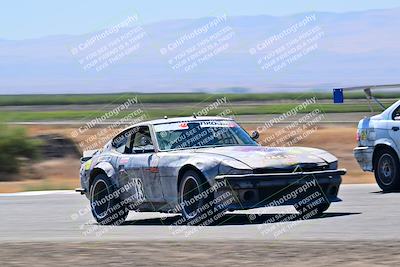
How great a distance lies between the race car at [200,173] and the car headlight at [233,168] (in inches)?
0.5

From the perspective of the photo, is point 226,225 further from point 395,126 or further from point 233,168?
point 395,126

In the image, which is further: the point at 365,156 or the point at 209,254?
the point at 365,156

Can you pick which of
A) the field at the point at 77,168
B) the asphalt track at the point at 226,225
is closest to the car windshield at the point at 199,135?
the asphalt track at the point at 226,225

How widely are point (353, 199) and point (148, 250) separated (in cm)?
662

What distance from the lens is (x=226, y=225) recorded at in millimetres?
13344

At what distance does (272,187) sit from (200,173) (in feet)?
2.83

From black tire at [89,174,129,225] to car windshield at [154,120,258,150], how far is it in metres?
1.04

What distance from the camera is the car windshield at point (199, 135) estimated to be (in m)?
14.2

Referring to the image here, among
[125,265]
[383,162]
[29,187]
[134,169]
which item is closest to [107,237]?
[134,169]

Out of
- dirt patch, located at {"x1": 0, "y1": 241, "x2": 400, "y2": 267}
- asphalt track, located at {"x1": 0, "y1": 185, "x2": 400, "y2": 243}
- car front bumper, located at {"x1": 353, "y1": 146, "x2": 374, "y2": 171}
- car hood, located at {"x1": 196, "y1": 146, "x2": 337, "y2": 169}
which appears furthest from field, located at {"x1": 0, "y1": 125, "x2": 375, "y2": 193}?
dirt patch, located at {"x1": 0, "y1": 241, "x2": 400, "y2": 267}

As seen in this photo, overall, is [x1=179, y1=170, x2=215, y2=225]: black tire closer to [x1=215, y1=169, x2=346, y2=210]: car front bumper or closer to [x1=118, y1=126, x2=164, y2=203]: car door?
[x1=215, y1=169, x2=346, y2=210]: car front bumper

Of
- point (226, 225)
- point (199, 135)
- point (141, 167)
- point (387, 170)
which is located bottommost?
point (387, 170)

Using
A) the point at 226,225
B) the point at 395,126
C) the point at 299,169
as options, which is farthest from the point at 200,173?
the point at 395,126

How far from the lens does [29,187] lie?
78.6ft
